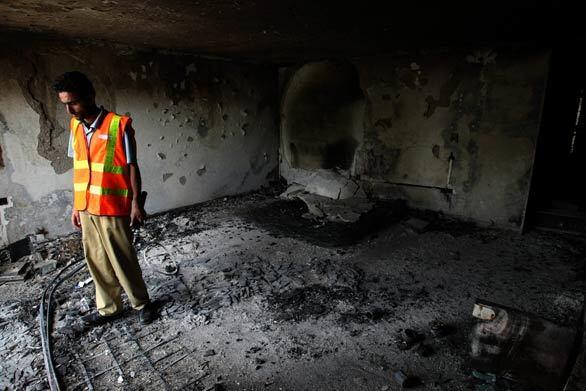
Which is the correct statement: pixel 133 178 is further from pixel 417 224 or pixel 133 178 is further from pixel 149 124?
pixel 417 224

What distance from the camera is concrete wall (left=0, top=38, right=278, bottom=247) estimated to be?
3.71 m

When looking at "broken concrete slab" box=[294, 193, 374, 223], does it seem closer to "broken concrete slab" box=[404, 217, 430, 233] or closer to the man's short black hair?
"broken concrete slab" box=[404, 217, 430, 233]

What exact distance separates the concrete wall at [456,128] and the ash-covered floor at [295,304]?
49 centimetres

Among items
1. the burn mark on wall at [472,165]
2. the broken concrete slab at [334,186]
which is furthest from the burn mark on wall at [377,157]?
the burn mark on wall at [472,165]

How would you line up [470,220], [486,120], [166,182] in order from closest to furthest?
1. [486,120]
2. [470,220]
3. [166,182]

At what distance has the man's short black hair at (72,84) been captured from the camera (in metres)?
2.04

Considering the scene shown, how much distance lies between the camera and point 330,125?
6.50 metres

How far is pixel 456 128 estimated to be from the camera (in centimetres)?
457

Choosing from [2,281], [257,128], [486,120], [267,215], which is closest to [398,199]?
[486,120]

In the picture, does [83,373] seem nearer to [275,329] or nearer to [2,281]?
[275,329]

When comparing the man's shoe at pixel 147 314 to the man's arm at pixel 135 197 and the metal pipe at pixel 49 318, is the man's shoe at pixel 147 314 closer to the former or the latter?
the metal pipe at pixel 49 318

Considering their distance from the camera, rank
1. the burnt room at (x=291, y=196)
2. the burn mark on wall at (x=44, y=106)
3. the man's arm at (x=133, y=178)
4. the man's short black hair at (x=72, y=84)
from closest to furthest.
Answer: the man's short black hair at (x=72, y=84) → the burnt room at (x=291, y=196) → the man's arm at (x=133, y=178) → the burn mark on wall at (x=44, y=106)

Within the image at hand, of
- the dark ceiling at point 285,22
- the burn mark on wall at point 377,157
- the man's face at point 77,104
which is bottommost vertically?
the burn mark on wall at point 377,157

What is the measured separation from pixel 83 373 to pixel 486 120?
4.87 meters
